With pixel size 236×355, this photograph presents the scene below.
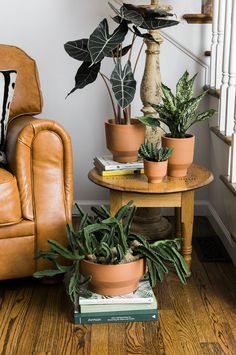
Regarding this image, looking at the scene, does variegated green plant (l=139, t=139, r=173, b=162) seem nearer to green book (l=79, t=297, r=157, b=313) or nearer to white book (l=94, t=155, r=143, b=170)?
white book (l=94, t=155, r=143, b=170)

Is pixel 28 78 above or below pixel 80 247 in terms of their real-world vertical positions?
above

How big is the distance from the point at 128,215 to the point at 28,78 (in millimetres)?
845

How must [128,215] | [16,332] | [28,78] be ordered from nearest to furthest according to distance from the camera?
[16,332], [128,215], [28,78]

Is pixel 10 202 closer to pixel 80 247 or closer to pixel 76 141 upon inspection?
pixel 80 247

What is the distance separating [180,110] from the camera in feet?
7.23

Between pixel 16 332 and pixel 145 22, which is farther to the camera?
pixel 145 22

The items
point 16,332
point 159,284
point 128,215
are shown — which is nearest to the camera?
point 16,332

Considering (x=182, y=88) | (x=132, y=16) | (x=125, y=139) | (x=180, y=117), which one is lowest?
(x=125, y=139)

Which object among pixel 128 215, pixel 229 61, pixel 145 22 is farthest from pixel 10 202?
pixel 229 61

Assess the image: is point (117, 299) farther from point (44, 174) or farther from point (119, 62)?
point (119, 62)

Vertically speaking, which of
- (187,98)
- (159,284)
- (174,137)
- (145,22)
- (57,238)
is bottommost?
(159,284)

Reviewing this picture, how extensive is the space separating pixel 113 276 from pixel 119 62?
859 millimetres

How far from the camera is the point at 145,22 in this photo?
7.48 ft

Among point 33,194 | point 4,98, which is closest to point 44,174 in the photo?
point 33,194
